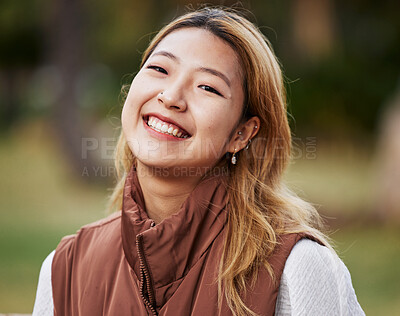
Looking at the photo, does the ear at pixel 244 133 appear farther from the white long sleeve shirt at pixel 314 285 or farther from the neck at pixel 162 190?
the white long sleeve shirt at pixel 314 285

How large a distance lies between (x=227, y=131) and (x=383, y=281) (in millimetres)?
4034

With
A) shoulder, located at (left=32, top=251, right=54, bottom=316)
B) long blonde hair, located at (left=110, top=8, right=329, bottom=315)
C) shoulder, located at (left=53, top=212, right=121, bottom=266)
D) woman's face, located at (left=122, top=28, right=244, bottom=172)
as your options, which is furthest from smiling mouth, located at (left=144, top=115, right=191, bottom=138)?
shoulder, located at (left=32, top=251, right=54, bottom=316)

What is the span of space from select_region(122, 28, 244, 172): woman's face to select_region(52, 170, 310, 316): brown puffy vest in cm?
18

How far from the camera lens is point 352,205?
26.7ft

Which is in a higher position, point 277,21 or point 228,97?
point 228,97

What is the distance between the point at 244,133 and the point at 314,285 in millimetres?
731

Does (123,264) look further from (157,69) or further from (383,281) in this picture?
(383,281)

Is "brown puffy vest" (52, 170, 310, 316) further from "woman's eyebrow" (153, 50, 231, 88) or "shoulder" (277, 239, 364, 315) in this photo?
"woman's eyebrow" (153, 50, 231, 88)

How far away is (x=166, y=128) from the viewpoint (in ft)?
7.71

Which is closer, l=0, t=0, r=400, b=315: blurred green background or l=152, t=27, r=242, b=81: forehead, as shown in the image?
l=152, t=27, r=242, b=81: forehead

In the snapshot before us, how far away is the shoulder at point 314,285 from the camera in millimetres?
2199

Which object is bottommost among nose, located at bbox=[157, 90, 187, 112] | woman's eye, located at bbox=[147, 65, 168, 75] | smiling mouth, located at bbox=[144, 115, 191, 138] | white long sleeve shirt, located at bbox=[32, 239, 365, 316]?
white long sleeve shirt, located at bbox=[32, 239, 365, 316]

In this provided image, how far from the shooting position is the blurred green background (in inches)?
291

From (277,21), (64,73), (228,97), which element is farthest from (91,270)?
(277,21)
